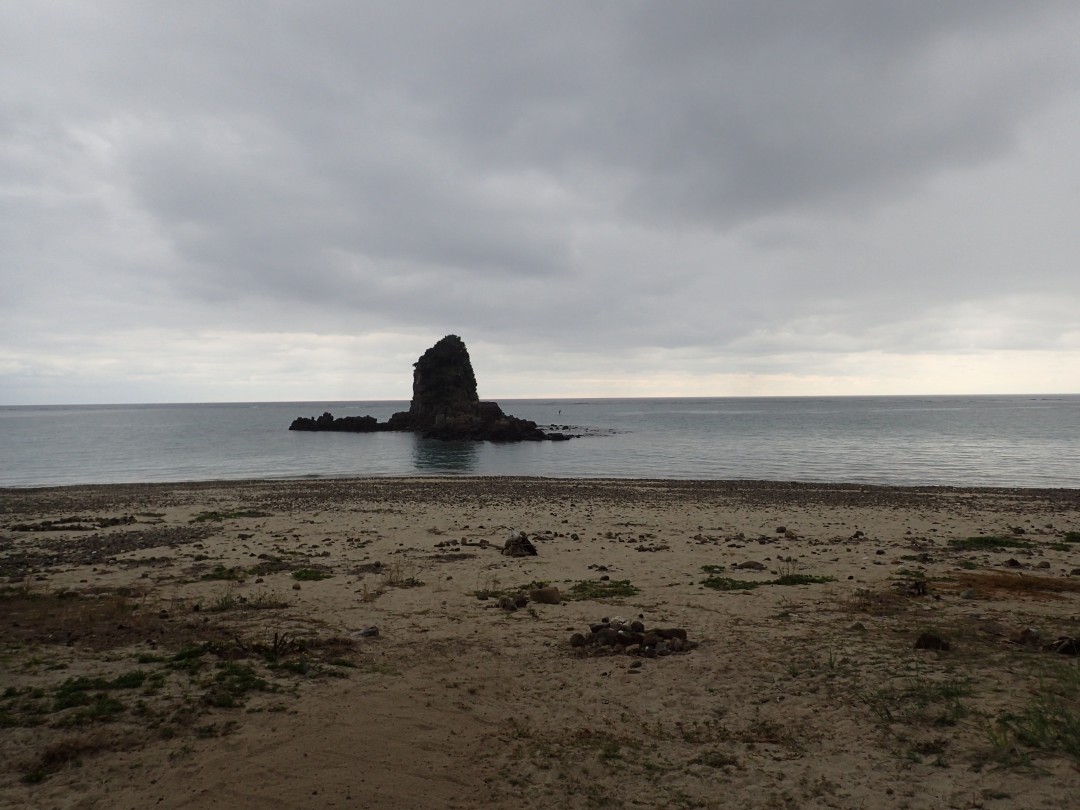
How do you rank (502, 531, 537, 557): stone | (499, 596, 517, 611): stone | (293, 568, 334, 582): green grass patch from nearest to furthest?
(499, 596, 517, 611): stone, (293, 568, 334, 582): green grass patch, (502, 531, 537, 557): stone

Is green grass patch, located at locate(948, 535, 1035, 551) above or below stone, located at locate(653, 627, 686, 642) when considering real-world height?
below

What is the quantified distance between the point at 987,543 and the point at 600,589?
1402 cm

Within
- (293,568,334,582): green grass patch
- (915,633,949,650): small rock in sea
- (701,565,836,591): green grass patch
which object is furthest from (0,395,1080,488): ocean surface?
(915,633,949,650): small rock in sea

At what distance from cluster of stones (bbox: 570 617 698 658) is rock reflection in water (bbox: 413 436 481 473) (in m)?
43.8

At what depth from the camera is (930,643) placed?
31.8 feet

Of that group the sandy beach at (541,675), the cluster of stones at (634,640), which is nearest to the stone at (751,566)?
the sandy beach at (541,675)

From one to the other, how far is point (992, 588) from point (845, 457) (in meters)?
48.1

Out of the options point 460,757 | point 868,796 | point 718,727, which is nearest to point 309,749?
point 460,757

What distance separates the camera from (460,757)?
691cm

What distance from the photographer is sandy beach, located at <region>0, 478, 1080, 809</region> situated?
627cm

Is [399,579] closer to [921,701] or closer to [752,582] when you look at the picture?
[752,582]

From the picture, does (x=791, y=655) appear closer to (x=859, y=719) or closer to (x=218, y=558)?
(x=859, y=719)

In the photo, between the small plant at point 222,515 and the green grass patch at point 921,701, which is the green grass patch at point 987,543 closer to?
the green grass patch at point 921,701

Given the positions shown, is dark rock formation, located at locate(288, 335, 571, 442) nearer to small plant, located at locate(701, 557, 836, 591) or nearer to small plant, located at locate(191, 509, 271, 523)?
Result: small plant, located at locate(191, 509, 271, 523)
